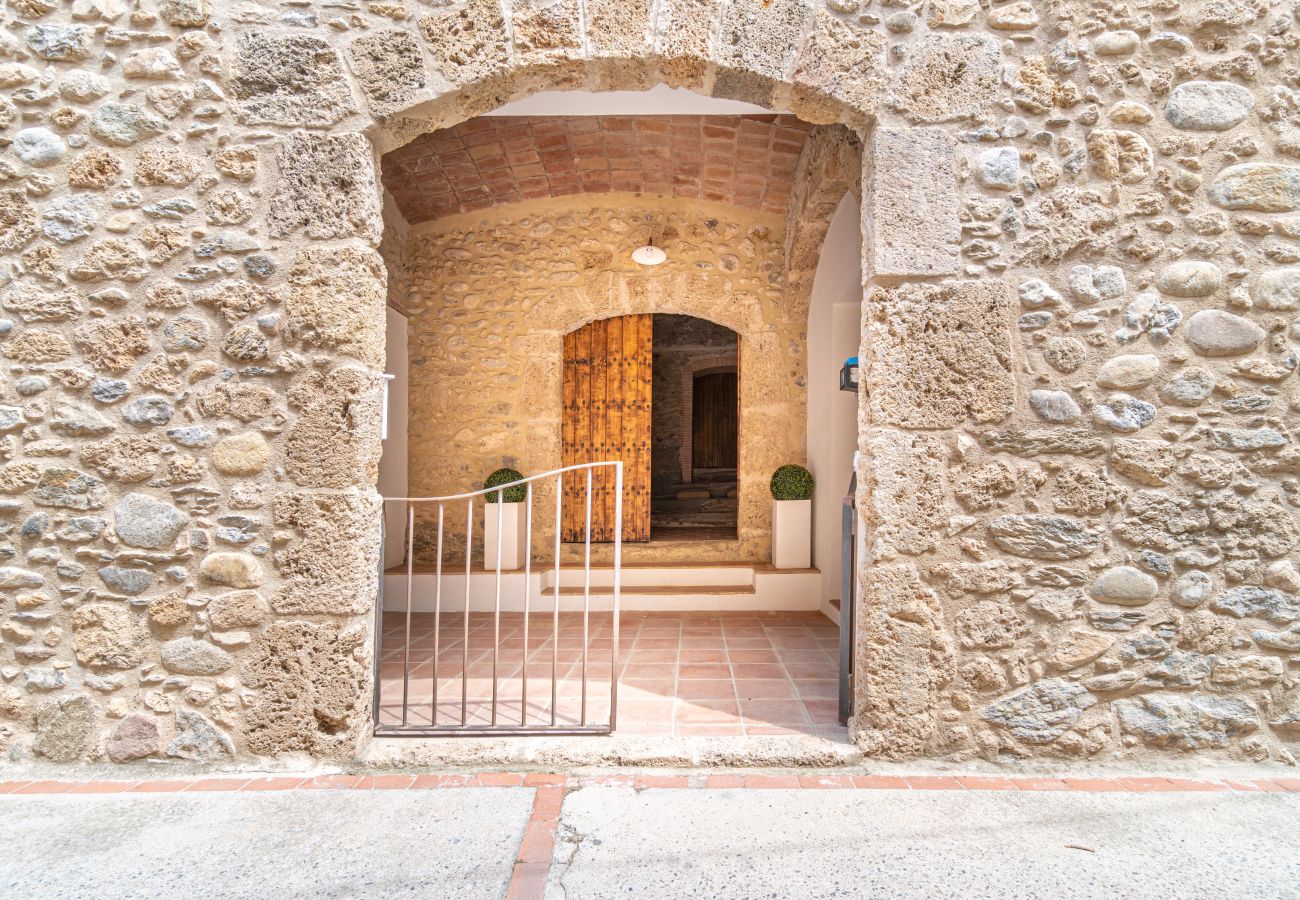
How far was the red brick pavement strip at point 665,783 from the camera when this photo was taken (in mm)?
2244

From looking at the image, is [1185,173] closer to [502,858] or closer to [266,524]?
[502,858]

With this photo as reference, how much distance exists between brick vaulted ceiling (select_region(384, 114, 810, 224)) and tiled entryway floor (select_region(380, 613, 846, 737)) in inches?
129

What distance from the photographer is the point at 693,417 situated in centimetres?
1208

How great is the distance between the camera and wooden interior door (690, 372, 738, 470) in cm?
1223

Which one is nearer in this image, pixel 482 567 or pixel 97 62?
pixel 97 62

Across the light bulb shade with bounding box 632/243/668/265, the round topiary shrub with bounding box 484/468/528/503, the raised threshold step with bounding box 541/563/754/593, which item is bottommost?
the raised threshold step with bounding box 541/563/754/593

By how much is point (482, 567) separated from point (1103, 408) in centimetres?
438

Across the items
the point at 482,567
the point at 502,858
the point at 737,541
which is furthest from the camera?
the point at 737,541

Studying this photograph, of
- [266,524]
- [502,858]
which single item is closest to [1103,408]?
[502,858]

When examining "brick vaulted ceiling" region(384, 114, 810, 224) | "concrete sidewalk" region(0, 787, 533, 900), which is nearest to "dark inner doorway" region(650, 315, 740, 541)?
"brick vaulted ceiling" region(384, 114, 810, 224)

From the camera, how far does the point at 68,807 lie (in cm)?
213

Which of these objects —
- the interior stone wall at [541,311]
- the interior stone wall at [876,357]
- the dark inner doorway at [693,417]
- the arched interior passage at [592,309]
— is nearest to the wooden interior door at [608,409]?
the arched interior passage at [592,309]

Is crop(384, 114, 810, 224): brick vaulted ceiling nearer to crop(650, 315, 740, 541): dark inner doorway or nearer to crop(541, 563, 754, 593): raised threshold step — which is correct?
crop(541, 563, 754, 593): raised threshold step

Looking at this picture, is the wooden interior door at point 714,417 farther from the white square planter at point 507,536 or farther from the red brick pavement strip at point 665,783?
the red brick pavement strip at point 665,783
